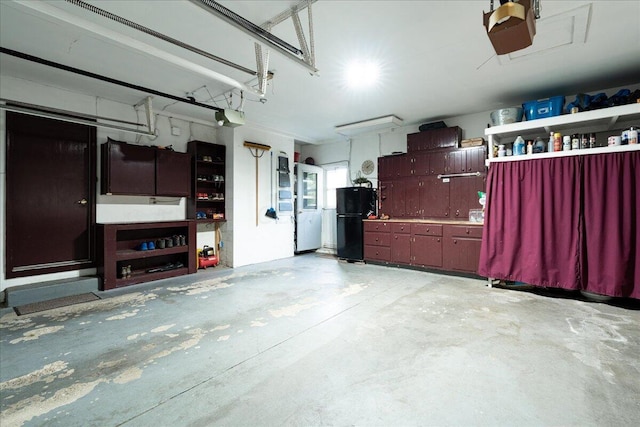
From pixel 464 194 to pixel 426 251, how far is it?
129cm

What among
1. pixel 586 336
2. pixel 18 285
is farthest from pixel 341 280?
pixel 18 285

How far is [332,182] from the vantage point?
27.2 ft

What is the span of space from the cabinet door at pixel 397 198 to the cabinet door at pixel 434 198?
0.41 m

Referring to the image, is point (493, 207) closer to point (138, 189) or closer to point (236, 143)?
point (236, 143)

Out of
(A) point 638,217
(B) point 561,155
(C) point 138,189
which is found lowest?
(A) point 638,217

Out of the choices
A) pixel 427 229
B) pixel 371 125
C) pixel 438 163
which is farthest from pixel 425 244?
pixel 371 125

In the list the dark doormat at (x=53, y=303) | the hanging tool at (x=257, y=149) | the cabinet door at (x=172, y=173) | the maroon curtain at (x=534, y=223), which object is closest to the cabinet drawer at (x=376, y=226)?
A: the maroon curtain at (x=534, y=223)

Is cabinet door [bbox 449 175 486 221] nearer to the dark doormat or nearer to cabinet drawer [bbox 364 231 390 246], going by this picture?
cabinet drawer [bbox 364 231 390 246]

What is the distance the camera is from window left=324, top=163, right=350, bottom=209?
8.06 metres

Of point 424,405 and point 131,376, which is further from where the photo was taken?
point 131,376

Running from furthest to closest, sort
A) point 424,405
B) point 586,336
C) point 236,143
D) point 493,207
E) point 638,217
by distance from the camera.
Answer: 1. point 236,143
2. point 493,207
3. point 638,217
4. point 586,336
5. point 424,405

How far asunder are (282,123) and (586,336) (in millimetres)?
5840

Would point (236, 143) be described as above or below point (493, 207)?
above

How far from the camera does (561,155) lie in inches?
157
